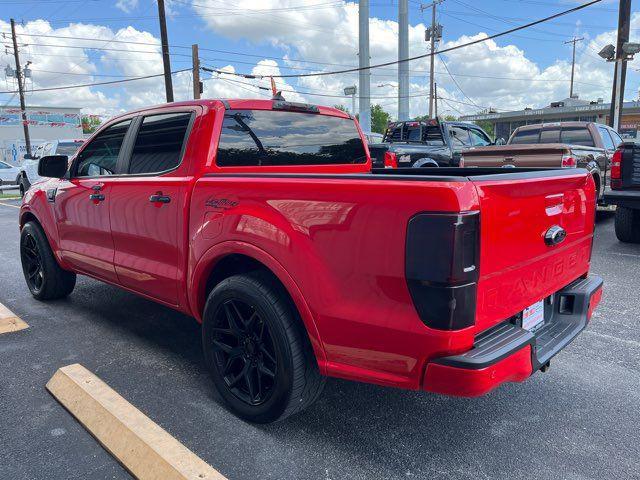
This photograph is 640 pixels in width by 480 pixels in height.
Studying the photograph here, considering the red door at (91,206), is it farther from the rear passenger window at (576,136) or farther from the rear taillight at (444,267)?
the rear passenger window at (576,136)

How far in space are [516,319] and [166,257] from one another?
2108mm

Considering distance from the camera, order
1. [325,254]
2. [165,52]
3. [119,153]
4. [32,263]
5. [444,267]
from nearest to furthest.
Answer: [444,267] → [325,254] → [119,153] → [32,263] → [165,52]

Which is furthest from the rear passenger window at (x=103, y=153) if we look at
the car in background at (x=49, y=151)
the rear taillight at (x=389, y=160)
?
the car in background at (x=49, y=151)

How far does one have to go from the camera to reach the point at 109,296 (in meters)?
5.31

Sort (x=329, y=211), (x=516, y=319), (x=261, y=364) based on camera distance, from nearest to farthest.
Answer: (x=329, y=211) → (x=516, y=319) → (x=261, y=364)

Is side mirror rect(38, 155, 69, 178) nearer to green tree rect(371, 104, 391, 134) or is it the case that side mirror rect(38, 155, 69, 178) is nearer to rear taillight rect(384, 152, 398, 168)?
rear taillight rect(384, 152, 398, 168)

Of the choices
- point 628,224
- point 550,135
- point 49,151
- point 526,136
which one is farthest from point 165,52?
point 628,224

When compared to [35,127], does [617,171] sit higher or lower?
lower

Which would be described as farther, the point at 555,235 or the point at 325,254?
the point at 555,235

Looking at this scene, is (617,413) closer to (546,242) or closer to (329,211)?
(546,242)

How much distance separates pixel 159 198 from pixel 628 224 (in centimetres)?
680

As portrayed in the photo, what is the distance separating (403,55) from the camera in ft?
128

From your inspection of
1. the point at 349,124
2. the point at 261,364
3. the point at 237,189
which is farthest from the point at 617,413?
the point at 349,124

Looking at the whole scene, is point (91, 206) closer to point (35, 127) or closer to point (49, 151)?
point (49, 151)
